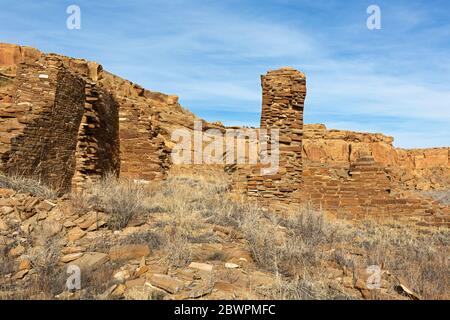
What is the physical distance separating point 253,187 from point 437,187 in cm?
4078

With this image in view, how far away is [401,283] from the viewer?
3877 mm

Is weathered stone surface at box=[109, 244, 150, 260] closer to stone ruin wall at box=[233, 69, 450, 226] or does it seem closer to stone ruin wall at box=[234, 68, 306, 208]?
stone ruin wall at box=[233, 69, 450, 226]

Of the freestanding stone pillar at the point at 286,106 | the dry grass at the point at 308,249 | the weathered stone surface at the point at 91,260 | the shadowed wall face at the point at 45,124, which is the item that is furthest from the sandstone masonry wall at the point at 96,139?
the weathered stone surface at the point at 91,260

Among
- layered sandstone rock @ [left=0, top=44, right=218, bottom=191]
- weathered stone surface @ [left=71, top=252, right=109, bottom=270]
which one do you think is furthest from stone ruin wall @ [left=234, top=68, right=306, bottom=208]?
weathered stone surface @ [left=71, top=252, right=109, bottom=270]

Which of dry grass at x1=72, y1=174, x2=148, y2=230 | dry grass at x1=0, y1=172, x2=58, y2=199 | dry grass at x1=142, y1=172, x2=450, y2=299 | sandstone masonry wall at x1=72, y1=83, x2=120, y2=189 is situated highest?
A: sandstone masonry wall at x1=72, y1=83, x2=120, y2=189

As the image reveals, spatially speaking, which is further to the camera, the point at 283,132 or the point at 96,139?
the point at 96,139

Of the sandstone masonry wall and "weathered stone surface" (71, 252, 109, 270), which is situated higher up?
the sandstone masonry wall

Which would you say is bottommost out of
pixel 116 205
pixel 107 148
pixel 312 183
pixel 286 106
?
pixel 116 205

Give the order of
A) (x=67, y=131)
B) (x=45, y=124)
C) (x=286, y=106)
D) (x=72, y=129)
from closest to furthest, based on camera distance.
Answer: (x=45, y=124)
(x=67, y=131)
(x=72, y=129)
(x=286, y=106)

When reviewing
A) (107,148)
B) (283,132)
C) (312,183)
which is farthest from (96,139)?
(312,183)

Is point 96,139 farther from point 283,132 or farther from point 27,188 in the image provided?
→ point 283,132

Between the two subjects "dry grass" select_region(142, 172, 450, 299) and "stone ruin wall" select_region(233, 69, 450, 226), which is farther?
"stone ruin wall" select_region(233, 69, 450, 226)

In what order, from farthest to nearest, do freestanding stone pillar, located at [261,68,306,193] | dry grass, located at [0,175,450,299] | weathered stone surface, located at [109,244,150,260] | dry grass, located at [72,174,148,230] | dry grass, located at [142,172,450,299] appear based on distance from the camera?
freestanding stone pillar, located at [261,68,306,193], dry grass, located at [72,174,148,230], weathered stone surface, located at [109,244,150,260], dry grass, located at [142,172,450,299], dry grass, located at [0,175,450,299]
